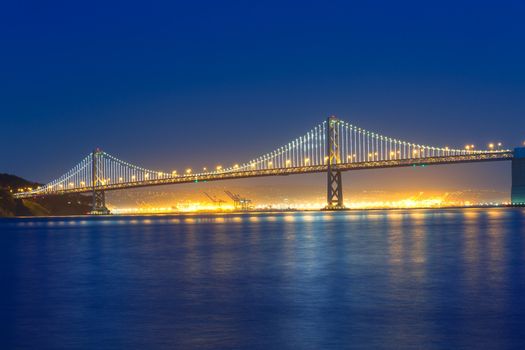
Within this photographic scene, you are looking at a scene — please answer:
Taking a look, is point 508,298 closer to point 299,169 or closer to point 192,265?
point 192,265

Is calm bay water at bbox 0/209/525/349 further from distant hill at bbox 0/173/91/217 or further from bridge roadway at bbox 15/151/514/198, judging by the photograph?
distant hill at bbox 0/173/91/217

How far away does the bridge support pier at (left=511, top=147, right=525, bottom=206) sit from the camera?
217 feet

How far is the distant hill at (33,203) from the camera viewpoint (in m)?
85.8

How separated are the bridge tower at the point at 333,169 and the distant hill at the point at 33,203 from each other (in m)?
37.7

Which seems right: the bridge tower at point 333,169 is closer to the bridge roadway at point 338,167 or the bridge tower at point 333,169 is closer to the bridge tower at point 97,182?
the bridge roadway at point 338,167

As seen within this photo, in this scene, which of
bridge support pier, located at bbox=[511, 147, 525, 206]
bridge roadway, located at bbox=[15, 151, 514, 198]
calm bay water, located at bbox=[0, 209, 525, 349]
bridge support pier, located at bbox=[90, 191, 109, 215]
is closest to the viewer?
calm bay water, located at bbox=[0, 209, 525, 349]

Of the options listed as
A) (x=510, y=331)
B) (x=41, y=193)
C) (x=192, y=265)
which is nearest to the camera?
(x=510, y=331)

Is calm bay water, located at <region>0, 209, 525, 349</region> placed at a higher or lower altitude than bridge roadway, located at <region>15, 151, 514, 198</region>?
lower

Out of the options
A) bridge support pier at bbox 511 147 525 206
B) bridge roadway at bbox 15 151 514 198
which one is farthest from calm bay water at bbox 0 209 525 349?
Answer: bridge support pier at bbox 511 147 525 206

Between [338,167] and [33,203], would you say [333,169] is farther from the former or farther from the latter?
[33,203]

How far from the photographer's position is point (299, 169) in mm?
66062

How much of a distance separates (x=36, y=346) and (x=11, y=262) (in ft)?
42.0

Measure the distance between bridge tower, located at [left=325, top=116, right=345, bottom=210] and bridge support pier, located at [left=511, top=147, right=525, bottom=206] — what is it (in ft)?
51.2

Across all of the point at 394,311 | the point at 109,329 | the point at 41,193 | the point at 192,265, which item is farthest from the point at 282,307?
the point at 41,193
